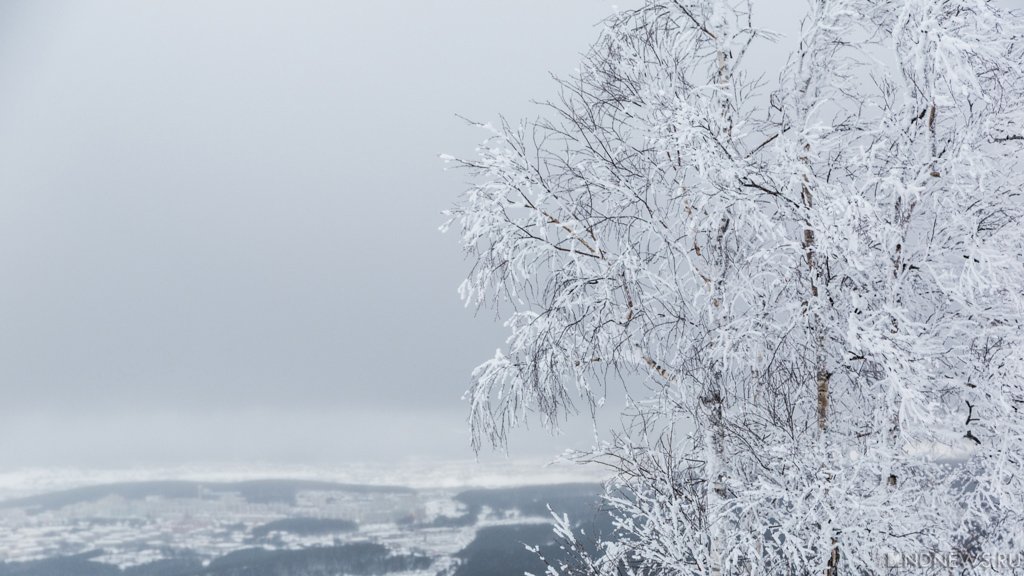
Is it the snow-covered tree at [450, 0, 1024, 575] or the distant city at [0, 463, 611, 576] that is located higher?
the snow-covered tree at [450, 0, 1024, 575]

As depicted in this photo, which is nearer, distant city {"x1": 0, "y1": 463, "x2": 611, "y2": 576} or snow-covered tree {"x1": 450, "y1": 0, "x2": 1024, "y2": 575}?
snow-covered tree {"x1": 450, "y1": 0, "x2": 1024, "y2": 575}

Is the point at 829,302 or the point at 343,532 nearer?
the point at 829,302

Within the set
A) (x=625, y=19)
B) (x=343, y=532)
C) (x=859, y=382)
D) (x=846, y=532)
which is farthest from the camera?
(x=343, y=532)

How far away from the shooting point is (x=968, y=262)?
17.9 feet

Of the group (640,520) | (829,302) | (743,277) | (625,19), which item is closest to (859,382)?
(829,302)

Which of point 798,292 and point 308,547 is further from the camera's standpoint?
point 308,547

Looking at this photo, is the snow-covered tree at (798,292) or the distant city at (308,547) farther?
the distant city at (308,547)

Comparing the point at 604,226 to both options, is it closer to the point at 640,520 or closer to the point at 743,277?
the point at 743,277

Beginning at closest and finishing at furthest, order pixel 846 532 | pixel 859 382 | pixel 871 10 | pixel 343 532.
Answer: pixel 846 532 < pixel 859 382 < pixel 871 10 < pixel 343 532

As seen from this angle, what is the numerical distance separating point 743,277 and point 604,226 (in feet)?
4.48

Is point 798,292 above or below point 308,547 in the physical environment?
above

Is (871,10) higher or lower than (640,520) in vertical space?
higher

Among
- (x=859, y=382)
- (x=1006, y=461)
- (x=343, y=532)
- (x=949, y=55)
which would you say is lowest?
(x=343, y=532)

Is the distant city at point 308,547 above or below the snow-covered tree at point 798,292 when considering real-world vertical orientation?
below
